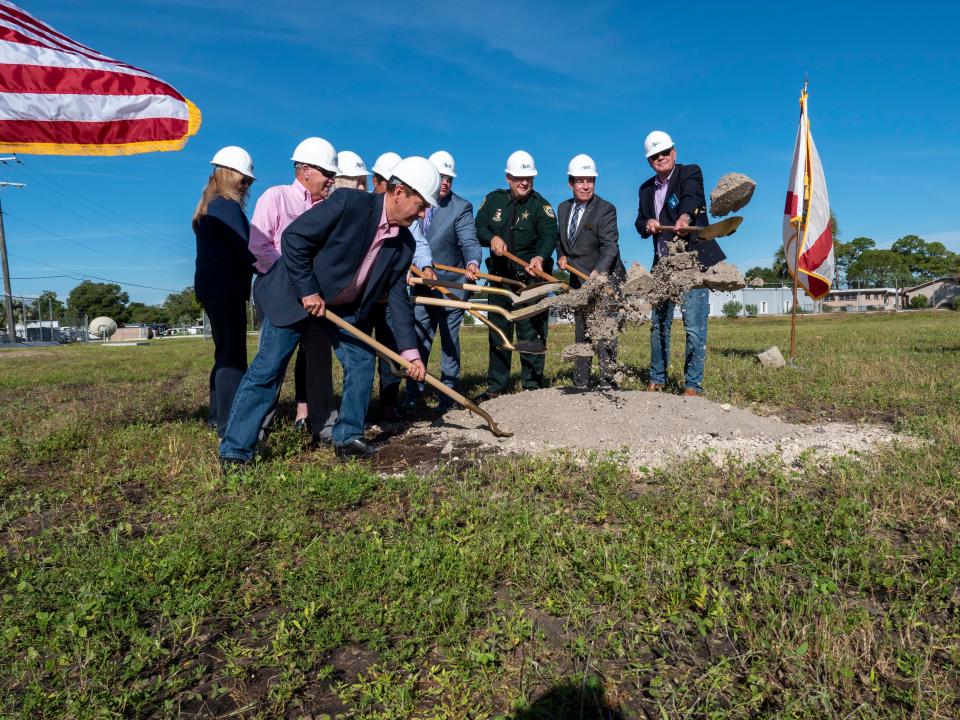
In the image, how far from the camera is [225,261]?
16.0 feet

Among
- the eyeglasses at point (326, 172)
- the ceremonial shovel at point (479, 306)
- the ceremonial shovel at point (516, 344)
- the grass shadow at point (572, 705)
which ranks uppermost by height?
the eyeglasses at point (326, 172)

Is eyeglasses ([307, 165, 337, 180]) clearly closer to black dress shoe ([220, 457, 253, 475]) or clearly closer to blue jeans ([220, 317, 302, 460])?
blue jeans ([220, 317, 302, 460])

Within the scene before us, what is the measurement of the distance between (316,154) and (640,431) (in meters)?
3.38

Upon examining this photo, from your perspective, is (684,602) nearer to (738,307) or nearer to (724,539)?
(724,539)

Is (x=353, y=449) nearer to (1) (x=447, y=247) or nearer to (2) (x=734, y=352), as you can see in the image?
(1) (x=447, y=247)

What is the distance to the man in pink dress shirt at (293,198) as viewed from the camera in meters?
4.87

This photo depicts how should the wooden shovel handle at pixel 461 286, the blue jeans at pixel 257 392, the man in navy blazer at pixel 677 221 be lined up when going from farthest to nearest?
1. the man in navy blazer at pixel 677 221
2. the wooden shovel handle at pixel 461 286
3. the blue jeans at pixel 257 392

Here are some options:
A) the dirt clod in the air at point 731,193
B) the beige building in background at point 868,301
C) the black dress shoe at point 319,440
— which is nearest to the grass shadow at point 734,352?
the dirt clod in the air at point 731,193

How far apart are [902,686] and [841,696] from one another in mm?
214

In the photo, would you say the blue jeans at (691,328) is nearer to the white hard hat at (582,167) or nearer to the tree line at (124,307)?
the white hard hat at (582,167)

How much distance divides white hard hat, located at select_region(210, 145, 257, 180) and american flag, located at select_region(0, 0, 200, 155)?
0.25m

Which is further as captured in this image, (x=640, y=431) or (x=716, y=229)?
(x=716, y=229)

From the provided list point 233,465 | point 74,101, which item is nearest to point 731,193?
point 233,465

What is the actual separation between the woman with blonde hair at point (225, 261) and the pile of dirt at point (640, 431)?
4.95 ft
